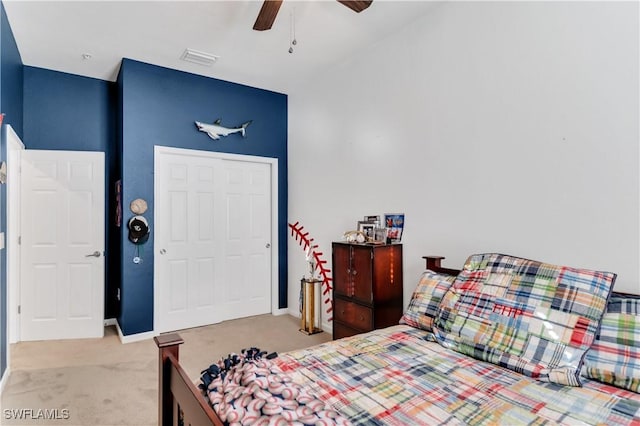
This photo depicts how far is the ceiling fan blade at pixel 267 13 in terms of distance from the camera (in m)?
2.31

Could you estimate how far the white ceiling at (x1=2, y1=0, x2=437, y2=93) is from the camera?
9.34 feet

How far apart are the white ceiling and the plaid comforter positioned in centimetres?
256

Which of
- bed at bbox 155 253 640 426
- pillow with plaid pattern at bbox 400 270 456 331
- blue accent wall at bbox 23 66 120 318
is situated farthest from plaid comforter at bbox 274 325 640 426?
blue accent wall at bbox 23 66 120 318

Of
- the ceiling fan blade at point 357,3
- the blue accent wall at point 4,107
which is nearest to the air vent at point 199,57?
the blue accent wall at point 4,107

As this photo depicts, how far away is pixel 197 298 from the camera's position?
4211mm

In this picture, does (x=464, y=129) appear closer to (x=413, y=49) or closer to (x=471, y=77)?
(x=471, y=77)

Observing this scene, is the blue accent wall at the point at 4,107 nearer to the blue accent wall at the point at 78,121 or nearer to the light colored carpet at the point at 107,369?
the light colored carpet at the point at 107,369

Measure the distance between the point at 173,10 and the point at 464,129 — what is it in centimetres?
247

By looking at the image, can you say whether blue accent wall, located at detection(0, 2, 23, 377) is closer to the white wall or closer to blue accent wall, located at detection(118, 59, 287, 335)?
blue accent wall, located at detection(118, 59, 287, 335)

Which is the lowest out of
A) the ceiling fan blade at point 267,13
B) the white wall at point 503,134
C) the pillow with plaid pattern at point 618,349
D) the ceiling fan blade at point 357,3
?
the pillow with plaid pattern at point 618,349

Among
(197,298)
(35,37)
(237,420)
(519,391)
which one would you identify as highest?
(35,37)

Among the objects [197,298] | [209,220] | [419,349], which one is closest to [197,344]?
[197,298]

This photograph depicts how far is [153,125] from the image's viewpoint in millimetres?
3908

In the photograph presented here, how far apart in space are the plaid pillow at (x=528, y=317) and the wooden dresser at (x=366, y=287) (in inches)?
34.4
